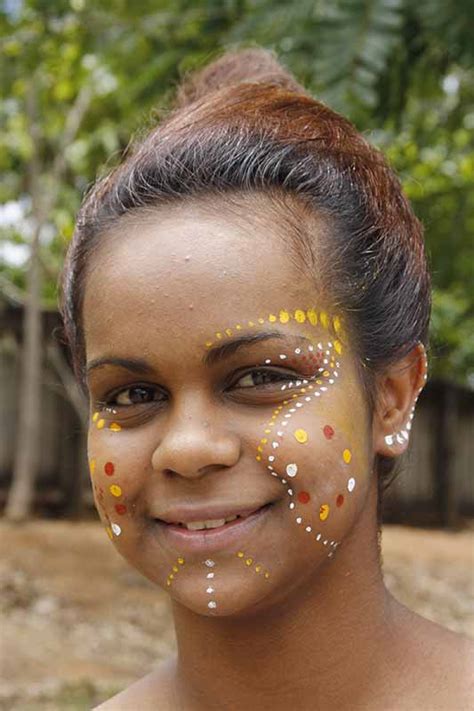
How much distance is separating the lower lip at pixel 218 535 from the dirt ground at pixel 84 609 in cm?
317

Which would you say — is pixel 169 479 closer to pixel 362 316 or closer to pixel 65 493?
pixel 362 316

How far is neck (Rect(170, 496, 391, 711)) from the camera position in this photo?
1.65 meters

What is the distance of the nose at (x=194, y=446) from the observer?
57.6 inches

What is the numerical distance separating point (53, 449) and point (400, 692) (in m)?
8.09

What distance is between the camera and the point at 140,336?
60.9 inches

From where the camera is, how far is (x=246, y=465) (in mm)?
1505

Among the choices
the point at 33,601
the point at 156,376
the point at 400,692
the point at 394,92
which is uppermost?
the point at 394,92

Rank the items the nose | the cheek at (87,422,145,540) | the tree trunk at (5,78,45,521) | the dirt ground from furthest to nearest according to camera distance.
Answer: the tree trunk at (5,78,45,521) < the dirt ground < the cheek at (87,422,145,540) < the nose

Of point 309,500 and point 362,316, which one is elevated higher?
point 362,316

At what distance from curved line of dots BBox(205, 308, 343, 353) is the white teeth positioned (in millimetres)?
271

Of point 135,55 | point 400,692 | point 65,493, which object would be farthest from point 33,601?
point 400,692

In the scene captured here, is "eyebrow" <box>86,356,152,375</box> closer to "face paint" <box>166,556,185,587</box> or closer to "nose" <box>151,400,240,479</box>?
"nose" <box>151,400,240,479</box>

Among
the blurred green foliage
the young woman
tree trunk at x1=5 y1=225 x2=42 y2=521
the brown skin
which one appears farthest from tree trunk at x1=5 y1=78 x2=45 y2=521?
the brown skin

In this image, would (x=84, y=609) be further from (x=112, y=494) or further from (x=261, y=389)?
(x=261, y=389)
